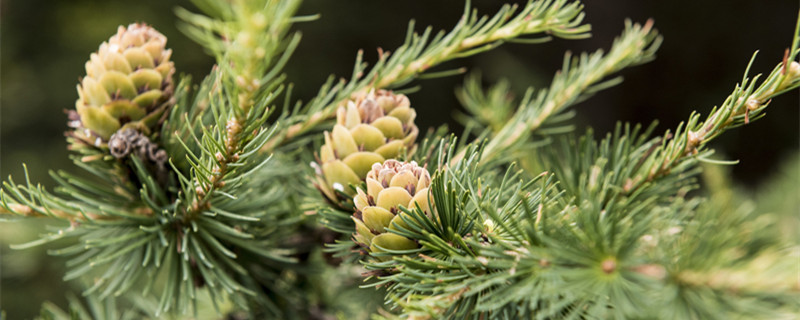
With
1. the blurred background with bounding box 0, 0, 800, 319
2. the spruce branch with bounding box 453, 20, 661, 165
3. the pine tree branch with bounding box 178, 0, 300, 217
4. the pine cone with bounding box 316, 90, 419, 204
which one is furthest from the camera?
the blurred background with bounding box 0, 0, 800, 319

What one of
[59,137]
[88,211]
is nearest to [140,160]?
[88,211]

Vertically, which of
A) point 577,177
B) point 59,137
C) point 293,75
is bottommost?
point 577,177

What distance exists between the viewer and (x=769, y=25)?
96.3 inches

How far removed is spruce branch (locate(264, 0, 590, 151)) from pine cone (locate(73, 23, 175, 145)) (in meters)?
0.10

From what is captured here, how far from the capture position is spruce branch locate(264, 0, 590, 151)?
1.40ft

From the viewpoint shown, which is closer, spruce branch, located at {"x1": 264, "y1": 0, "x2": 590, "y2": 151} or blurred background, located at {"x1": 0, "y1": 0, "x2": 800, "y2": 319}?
spruce branch, located at {"x1": 264, "y1": 0, "x2": 590, "y2": 151}

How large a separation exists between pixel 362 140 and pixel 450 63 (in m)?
2.28

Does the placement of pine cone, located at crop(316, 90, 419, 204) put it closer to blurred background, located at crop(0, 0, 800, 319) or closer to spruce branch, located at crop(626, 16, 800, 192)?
spruce branch, located at crop(626, 16, 800, 192)

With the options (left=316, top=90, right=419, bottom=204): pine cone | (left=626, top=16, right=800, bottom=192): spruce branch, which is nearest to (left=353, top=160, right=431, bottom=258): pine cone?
(left=316, top=90, right=419, bottom=204): pine cone

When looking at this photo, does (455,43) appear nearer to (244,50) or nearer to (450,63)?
(244,50)

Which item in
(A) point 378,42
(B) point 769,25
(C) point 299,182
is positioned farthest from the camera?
(A) point 378,42

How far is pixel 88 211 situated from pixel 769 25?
284 cm

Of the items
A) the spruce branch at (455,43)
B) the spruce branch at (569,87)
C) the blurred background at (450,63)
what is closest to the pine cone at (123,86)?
the spruce branch at (455,43)

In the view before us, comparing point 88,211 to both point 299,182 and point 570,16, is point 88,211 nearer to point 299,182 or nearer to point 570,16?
point 299,182
